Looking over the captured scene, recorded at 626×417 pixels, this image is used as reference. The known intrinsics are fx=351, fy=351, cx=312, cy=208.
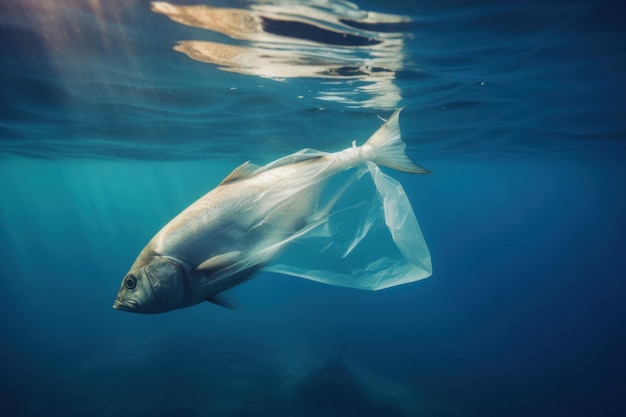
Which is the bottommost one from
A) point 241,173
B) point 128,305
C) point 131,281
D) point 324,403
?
point 324,403

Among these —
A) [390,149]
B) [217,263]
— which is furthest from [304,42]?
[217,263]

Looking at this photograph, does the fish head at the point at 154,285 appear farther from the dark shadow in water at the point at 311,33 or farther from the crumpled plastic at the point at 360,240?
the dark shadow in water at the point at 311,33

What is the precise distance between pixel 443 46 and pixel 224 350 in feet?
64.8

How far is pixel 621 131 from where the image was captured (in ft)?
54.3

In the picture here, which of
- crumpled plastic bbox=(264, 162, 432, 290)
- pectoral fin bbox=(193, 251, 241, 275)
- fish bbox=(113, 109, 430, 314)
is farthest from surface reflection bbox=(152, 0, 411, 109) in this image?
pectoral fin bbox=(193, 251, 241, 275)

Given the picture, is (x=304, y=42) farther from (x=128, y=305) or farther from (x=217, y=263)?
(x=128, y=305)

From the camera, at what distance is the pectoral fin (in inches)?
105

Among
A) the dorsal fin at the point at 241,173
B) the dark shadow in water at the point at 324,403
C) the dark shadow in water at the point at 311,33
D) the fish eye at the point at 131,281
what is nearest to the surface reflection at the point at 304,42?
the dark shadow in water at the point at 311,33

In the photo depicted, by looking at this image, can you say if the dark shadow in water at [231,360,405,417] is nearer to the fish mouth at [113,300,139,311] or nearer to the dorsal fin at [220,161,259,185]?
the fish mouth at [113,300,139,311]

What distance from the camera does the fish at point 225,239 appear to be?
272 cm

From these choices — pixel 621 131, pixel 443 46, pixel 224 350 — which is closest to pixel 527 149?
pixel 621 131

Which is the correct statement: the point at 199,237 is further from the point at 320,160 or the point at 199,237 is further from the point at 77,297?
the point at 77,297

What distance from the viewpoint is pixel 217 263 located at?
267cm

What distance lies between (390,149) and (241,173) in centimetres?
157
